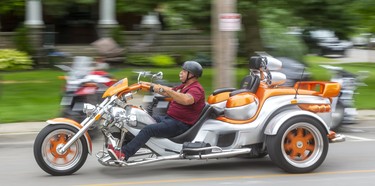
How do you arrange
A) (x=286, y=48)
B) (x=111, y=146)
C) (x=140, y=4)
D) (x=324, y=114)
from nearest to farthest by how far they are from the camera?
(x=111, y=146) < (x=324, y=114) < (x=286, y=48) < (x=140, y=4)

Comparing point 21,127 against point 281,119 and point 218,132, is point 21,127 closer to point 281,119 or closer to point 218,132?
point 218,132

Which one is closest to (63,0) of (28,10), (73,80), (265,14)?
(265,14)

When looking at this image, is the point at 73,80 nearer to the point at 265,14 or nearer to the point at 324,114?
the point at 324,114

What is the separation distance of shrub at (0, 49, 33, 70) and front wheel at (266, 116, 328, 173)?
14885 mm

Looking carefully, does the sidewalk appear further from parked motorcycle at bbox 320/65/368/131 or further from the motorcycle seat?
parked motorcycle at bbox 320/65/368/131

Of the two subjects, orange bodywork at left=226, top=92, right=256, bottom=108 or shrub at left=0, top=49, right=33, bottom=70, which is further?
shrub at left=0, top=49, right=33, bottom=70

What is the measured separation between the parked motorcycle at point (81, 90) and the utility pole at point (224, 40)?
2.29m

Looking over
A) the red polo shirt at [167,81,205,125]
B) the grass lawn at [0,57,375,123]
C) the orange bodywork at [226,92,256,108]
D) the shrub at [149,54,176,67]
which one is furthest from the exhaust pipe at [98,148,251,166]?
the shrub at [149,54,176,67]

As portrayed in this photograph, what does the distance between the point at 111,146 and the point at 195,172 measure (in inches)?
45.2

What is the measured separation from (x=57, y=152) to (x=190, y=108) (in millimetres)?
1650

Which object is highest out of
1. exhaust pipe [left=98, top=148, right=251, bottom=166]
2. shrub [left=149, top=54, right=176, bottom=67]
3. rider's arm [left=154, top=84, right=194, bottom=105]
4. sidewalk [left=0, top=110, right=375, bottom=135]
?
rider's arm [left=154, top=84, right=194, bottom=105]

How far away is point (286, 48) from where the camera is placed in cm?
1470

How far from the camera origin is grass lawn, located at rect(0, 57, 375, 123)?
13.1 metres

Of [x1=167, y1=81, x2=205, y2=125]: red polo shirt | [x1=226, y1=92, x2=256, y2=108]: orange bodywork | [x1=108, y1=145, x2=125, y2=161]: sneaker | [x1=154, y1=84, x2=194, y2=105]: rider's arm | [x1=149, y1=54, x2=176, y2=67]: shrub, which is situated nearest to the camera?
[x1=108, y1=145, x2=125, y2=161]: sneaker
